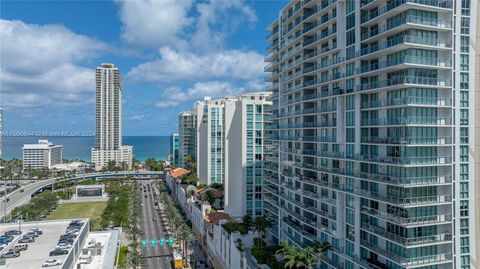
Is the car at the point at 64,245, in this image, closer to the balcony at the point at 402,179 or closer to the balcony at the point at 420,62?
the balcony at the point at 402,179

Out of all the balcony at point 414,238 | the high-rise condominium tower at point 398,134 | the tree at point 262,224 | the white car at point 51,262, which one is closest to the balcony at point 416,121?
the high-rise condominium tower at point 398,134

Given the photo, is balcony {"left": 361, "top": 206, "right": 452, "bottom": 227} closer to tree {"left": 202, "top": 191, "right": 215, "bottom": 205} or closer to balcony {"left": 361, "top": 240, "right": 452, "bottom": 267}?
balcony {"left": 361, "top": 240, "right": 452, "bottom": 267}

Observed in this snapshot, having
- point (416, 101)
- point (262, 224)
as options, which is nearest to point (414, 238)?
point (416, 101)

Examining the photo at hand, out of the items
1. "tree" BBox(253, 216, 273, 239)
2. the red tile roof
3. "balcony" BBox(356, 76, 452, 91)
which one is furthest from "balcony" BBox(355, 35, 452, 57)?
the red tile roof

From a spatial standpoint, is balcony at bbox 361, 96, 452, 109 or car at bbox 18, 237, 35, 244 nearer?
balcony at bbox 361, 96, 452, 109

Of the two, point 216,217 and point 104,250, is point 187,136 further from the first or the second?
point 104,250

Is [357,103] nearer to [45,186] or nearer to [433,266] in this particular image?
[433,266]
